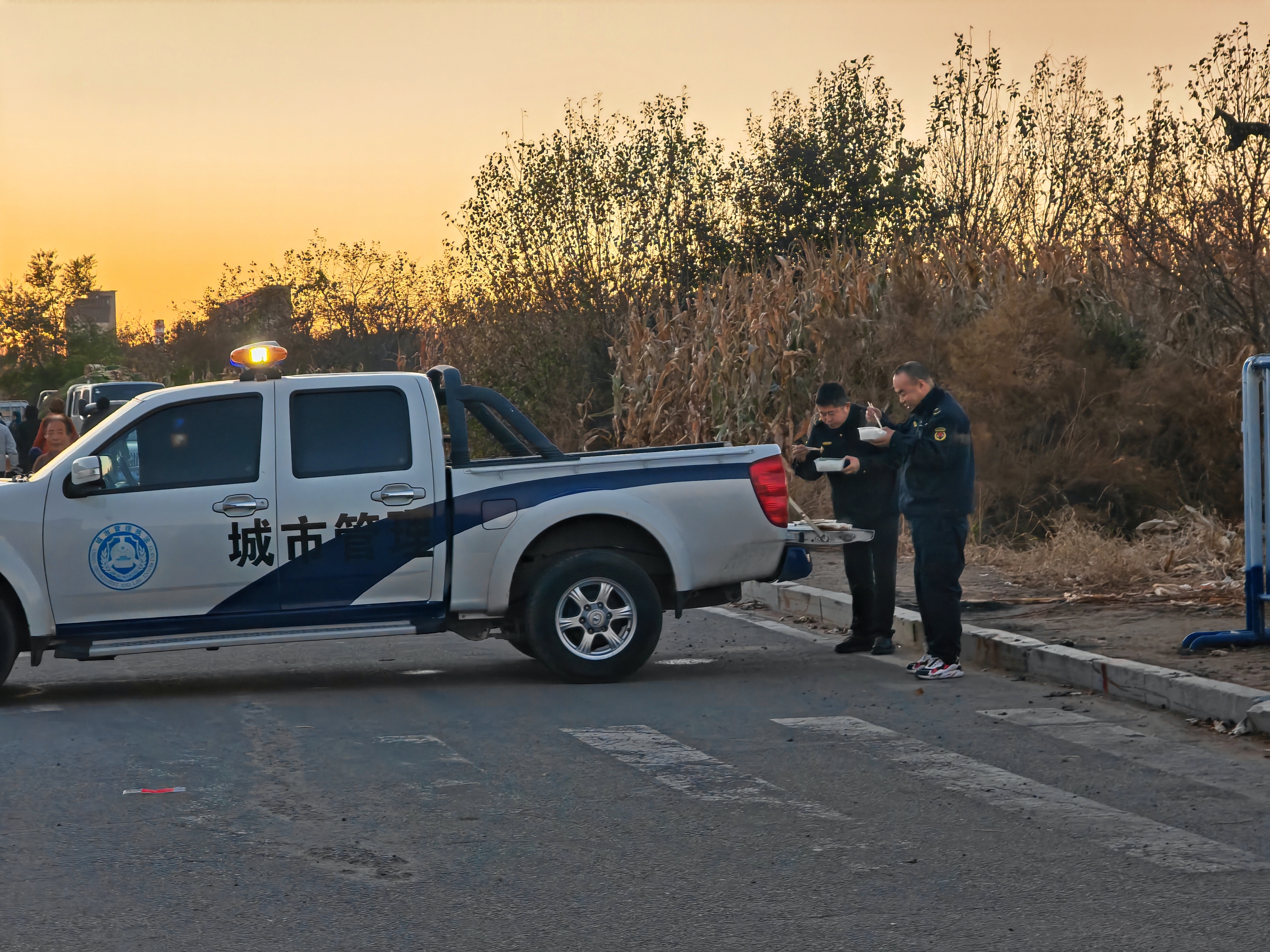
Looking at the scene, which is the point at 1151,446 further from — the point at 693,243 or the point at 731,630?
the point at 693,243

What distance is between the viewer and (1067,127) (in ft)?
89.8

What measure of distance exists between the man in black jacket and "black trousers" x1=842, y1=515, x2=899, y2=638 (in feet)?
3.08

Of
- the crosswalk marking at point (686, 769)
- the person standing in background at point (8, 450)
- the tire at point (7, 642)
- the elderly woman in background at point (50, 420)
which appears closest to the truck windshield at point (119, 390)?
the person standing in background at point (8, 450)

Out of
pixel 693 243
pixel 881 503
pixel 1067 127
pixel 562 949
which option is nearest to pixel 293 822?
pixel 562 949

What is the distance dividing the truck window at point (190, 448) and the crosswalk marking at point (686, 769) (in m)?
2.69

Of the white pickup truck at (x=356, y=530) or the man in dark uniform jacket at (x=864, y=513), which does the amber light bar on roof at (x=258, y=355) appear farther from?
the man in dark uniform jacket at (x=864, y=513)

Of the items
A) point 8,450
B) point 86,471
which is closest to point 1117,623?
point 86,471

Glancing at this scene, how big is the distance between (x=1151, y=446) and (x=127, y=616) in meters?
11.3

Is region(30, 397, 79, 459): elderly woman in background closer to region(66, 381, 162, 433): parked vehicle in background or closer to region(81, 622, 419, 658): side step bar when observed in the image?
region(66, 381, 162, 433): parked vehicle in background


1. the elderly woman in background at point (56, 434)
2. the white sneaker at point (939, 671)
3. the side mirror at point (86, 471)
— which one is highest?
the elderly woman in background at point (56, 434)

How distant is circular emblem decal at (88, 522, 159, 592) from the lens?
905 centimetres

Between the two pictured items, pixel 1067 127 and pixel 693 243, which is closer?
pixel 1067 127

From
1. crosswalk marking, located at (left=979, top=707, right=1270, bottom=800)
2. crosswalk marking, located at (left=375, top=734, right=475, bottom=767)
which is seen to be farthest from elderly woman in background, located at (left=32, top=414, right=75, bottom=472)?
crosswalk marking, located at (left=979, top=707, right=1270, bottom=800)

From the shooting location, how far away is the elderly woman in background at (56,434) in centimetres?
1797
